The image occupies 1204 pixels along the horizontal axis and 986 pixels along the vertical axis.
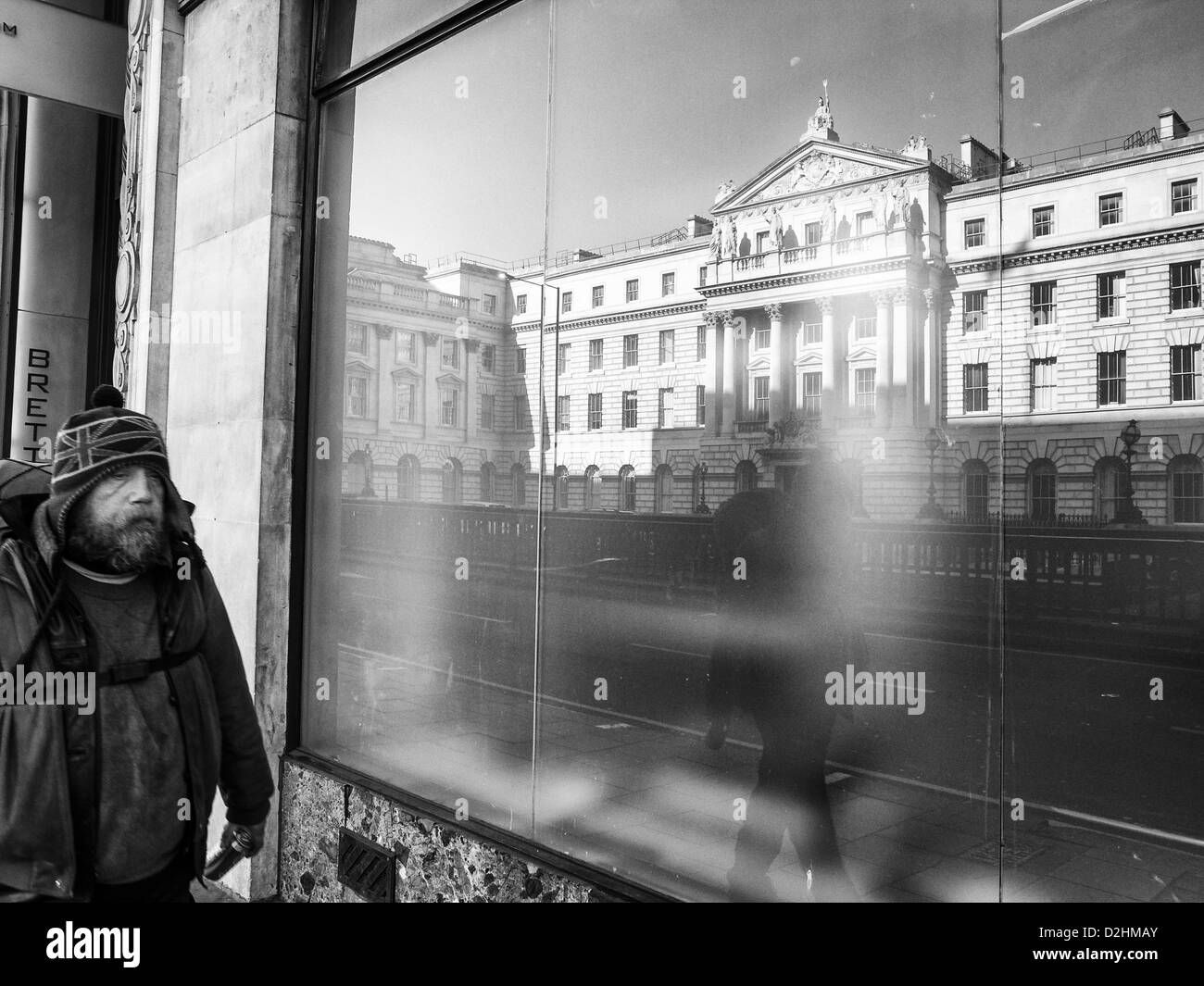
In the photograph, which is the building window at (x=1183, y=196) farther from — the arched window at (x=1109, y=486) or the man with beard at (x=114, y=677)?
the man with beard at (x=114, y=677)

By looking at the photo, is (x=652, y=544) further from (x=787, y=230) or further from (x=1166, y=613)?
(x=1166, y=613)

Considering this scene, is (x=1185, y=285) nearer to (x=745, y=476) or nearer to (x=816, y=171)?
(x=816, y=171)

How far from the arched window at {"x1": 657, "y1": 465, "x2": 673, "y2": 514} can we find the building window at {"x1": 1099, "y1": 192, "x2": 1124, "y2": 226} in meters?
1.75

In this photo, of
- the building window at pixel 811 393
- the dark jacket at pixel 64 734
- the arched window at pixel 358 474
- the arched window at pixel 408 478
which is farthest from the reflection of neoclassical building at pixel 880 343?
the dark jacket at pixel 64 734

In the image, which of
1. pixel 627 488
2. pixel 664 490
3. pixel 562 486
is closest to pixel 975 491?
pixel 664 490

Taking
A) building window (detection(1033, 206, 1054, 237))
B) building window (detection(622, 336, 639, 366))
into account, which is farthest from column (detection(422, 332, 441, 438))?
building window (detection(1033, 206, 1054, 237))

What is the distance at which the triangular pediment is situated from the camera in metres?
3.43

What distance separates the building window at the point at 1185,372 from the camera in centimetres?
269

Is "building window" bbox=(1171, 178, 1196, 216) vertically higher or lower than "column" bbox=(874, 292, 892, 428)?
higher

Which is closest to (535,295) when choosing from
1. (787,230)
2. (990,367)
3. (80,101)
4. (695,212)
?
(695,212)

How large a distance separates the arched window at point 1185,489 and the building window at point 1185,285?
425mm

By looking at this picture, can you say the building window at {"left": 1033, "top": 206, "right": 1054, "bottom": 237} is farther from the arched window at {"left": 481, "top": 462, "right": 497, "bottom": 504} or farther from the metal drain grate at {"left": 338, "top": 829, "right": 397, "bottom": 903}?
the metal drain grate at {"left": 338, "top": 829, "right": 397, "bottom": 903}

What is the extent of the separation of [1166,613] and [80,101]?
7038 mm

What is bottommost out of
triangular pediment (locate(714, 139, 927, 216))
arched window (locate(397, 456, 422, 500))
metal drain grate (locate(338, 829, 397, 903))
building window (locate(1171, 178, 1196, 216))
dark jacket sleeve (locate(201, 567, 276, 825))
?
metal drain grate (locate(338, 829, 397, 903))
